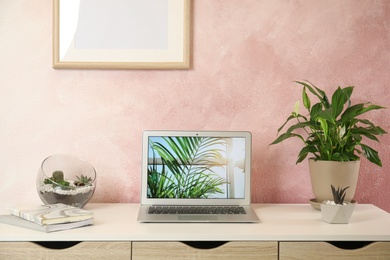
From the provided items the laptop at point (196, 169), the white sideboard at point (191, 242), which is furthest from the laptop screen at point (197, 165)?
the white sideboard at point (191, 242)

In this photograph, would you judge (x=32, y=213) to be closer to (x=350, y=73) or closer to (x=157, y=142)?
(x=157, y=142)

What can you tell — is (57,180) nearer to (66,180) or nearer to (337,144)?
(66,180)

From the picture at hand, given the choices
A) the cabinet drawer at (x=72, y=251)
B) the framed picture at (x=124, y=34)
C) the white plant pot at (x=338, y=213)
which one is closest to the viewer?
the cabinet drawer at (x=72, y=251)

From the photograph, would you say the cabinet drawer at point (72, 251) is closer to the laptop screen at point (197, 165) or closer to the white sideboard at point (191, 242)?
the white sideboard at point (191, 242)

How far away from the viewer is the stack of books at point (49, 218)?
1.62m

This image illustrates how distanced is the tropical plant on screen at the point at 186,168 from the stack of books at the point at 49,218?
0.35 metres

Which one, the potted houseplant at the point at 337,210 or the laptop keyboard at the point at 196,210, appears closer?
the potted houseplant at the point at 337,210

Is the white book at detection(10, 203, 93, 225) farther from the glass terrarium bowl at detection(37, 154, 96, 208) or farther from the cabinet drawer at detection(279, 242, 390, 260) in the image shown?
the cabinet drawer at detection(279, 242, 390, 260)

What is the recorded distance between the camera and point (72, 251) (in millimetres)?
1604

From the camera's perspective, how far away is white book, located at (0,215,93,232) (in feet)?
5.29

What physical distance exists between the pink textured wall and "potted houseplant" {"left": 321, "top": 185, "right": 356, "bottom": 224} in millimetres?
428

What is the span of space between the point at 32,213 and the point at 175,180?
556 mm

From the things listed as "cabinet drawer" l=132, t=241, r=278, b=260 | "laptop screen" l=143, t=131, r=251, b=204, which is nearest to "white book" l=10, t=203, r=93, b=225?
"cabinet drawer" l=132, t=241, r=278, b=260

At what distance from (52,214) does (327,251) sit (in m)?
0.90
